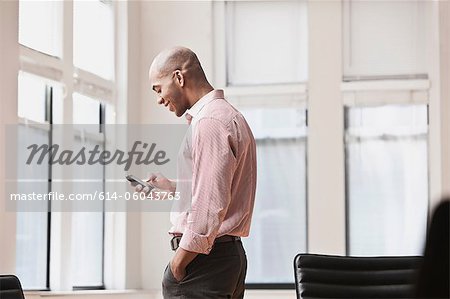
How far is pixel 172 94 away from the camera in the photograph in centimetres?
325

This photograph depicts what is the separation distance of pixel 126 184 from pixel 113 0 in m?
1.21

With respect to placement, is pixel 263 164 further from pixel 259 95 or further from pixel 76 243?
pixel 76 243

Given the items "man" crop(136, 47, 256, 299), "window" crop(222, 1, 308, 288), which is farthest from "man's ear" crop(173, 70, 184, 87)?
"window" crop(222, 1, 308, 288)

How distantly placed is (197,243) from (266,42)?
3.43m

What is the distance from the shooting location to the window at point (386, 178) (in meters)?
6.01

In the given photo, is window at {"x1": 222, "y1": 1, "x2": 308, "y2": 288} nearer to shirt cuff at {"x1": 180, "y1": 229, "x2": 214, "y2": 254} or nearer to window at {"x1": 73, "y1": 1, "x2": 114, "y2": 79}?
window at {"x1": 73, "y1": 1, "x2": 114, "y2": 79}

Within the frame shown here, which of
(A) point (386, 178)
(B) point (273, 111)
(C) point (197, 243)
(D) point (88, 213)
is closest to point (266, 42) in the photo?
(B) point (273, 111)

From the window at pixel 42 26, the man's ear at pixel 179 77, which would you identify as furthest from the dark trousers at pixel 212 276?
the window at pixel 42 26

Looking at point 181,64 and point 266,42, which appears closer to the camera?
point 181,64

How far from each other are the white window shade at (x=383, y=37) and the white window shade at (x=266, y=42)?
31 cm

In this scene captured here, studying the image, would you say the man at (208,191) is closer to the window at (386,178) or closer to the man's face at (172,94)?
the man's face at (172,94)

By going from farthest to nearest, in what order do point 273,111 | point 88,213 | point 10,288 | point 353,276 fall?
point 273,111, point 88,213, point 353,276, point 10,288

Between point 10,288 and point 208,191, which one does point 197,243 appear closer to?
point 208,191

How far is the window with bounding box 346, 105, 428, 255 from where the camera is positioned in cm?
601
